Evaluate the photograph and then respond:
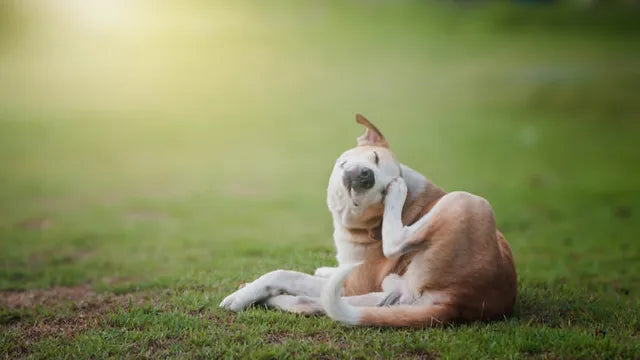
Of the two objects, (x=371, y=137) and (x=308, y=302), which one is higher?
(x=371, y=137)

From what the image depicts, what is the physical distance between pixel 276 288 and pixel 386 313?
1000mm

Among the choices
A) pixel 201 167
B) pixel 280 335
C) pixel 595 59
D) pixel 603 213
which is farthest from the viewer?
pixel 595 59

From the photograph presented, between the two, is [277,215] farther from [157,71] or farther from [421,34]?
[421,34]

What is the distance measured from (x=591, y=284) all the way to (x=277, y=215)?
6.06 metres

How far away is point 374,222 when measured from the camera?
579cm

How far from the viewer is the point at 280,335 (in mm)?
5398

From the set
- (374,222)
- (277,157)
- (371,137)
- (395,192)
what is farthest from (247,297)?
(277,157)

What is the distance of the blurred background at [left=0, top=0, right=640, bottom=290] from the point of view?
10.8 meters

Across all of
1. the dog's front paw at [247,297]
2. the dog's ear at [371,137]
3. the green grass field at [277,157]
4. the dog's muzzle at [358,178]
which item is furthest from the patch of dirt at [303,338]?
the dog's ear at [371,137]

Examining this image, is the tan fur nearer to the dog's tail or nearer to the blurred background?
the dog's tail

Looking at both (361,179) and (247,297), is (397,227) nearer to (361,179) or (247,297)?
(361,179)

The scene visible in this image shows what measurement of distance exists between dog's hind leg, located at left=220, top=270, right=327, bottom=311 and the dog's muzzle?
853 millimetres

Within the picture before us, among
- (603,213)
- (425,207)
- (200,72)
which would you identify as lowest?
(603,213)

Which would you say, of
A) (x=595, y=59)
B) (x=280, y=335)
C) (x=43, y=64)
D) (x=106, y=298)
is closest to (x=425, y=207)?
(x=280, y=335)
